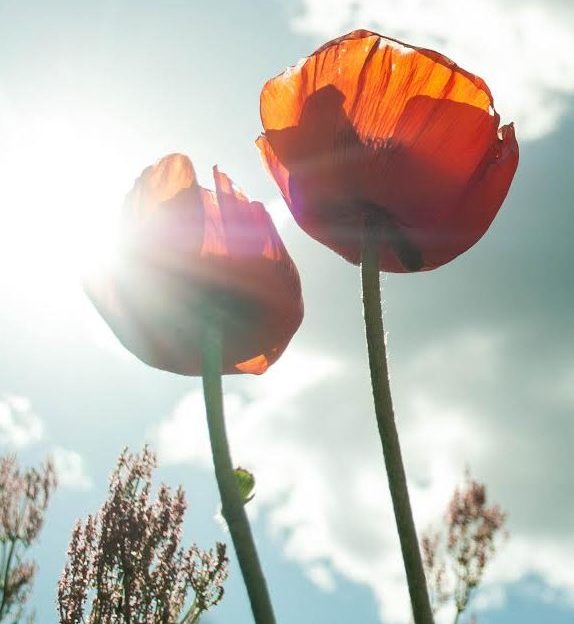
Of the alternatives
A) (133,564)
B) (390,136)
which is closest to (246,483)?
(390,136)

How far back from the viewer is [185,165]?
790mm

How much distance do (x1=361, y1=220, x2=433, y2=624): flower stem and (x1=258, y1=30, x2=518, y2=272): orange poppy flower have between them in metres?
0.14

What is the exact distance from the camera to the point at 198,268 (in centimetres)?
76

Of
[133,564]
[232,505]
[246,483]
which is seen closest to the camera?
[232,505]

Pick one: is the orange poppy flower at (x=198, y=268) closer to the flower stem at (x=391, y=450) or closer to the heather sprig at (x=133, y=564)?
the flower stem at (x=391, y=450)

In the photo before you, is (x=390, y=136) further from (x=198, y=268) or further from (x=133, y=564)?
(x=133, y=564)

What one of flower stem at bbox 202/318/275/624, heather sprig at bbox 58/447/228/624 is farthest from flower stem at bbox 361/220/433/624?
heather sprig at bbox 58/447/228/624

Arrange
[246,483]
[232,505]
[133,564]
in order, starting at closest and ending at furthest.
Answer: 1. [232,505]
2. [246,483]
3. [133,564]

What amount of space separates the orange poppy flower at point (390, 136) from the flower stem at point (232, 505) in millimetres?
254

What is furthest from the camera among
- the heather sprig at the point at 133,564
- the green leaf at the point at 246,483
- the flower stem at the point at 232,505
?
the heather sprig at the point at 133,564

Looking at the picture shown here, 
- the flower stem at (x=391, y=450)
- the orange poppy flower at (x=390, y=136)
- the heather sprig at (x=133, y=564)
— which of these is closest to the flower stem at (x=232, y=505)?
the flower stem at (x=391, y=450)

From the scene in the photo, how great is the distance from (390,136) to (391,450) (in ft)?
1.10

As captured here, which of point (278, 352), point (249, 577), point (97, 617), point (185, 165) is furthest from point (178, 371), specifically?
point (97, 617)

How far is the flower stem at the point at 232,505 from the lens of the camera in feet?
1.79
